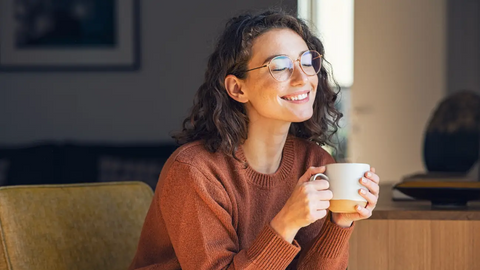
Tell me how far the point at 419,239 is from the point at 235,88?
54cm

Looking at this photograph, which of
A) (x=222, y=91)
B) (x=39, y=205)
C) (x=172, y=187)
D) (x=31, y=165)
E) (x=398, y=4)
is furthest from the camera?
(x=398, y=4)

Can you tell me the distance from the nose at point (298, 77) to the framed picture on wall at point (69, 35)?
1802 millimetres

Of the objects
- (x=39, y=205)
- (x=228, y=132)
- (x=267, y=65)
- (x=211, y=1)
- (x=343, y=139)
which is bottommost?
(x=343, y=139)

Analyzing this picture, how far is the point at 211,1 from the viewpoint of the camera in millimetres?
3000

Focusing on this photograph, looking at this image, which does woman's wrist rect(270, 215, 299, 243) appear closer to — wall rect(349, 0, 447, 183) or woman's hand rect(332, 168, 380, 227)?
woman's hand rect(332, 168, 380, 227)

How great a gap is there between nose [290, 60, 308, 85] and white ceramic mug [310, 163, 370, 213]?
23cm

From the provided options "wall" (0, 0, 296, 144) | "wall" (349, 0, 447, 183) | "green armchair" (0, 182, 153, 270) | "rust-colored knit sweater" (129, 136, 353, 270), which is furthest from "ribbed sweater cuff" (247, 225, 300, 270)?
"wall" (349, 0, 447, 183)

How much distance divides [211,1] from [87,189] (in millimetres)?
1467

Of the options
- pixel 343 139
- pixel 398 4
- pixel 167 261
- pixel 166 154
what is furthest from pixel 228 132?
pixel 343 139

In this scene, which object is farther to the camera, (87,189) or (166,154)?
(166,154)

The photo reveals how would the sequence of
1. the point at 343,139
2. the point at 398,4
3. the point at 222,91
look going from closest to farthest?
the point at 222,91, the point at 398,4, the point at 343,139

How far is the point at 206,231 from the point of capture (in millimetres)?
1363

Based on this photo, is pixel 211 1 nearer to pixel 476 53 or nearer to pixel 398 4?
pixel 398 4

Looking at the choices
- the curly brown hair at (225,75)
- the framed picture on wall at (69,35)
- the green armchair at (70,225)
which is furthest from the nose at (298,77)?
the framed picture on wall at (69,35)
